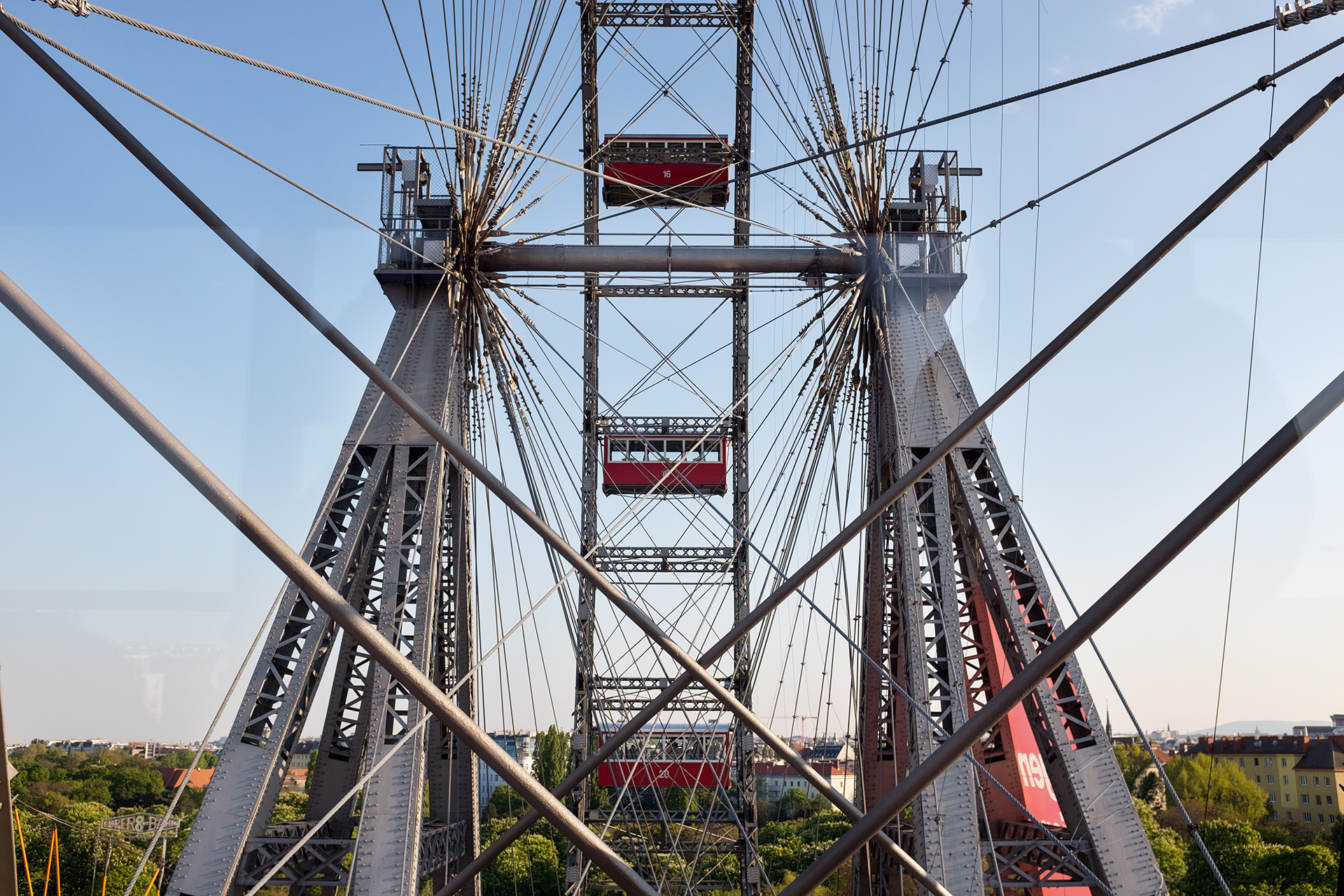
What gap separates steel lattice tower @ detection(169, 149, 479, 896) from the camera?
886 cm

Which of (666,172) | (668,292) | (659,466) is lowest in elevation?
(659,466)

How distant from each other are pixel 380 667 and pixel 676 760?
9.54 m

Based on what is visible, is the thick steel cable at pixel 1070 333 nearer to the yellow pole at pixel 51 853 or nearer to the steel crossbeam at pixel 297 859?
the steel crossbeam at pixel 297 859

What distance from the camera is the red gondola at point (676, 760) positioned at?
17.8 metres

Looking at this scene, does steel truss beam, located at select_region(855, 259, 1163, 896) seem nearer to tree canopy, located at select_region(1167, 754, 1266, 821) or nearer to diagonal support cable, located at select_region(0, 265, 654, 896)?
diagonal support cable, located at select_region(0, 265, 654, 896)

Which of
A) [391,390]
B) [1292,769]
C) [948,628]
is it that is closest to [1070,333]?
[391,390]

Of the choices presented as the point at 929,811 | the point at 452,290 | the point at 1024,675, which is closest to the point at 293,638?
the point at 452,290

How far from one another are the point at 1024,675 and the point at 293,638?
320 inches

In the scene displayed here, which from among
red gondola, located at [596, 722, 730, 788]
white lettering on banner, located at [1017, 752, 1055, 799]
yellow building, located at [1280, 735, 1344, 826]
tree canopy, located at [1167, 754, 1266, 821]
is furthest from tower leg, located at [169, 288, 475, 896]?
tree canopy, located at [1167, 754, 1266, 821]

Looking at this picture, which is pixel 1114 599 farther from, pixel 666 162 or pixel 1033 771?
pixel 666 162

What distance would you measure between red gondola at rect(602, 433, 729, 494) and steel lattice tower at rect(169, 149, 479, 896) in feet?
25.2

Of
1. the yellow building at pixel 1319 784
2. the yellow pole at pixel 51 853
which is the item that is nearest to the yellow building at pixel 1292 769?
the yellow building at pixel 1319 784

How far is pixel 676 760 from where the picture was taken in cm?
1838

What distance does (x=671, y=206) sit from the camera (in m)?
17.6
